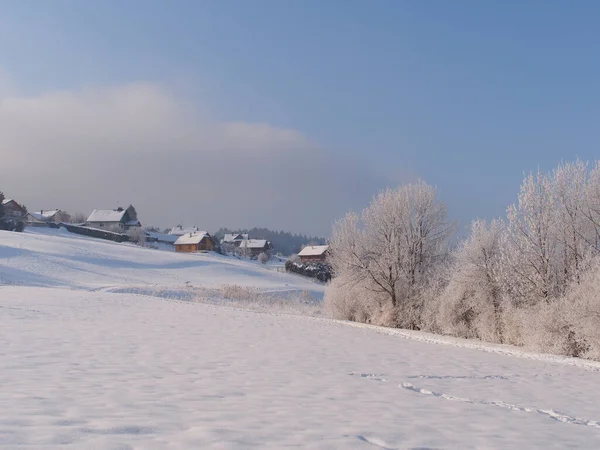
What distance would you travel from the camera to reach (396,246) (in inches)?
1428

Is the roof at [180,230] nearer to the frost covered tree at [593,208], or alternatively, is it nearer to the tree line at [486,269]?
the tree line at [486,269]

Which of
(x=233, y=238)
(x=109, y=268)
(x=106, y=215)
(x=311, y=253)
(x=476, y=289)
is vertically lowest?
(x=109, y=268)

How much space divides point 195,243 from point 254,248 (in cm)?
3439

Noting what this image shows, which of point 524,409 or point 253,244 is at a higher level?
point 253,244

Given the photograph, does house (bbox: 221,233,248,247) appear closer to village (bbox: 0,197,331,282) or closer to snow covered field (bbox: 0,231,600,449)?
village (bbox: 0,197,331,282)

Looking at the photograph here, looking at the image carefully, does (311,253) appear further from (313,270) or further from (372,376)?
(372,376)

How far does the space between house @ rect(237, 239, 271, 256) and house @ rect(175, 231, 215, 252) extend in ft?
77.6

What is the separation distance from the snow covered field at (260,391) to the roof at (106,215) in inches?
3998

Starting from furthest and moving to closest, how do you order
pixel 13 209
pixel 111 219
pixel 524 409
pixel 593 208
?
pixel 111 219
pixel 13 209
pixel 593 208
pixel 524 409

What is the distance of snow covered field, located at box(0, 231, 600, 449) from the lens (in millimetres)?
6105

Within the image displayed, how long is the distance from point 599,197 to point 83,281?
155 ft

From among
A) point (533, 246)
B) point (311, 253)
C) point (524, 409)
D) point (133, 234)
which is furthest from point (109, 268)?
point (524, 409)

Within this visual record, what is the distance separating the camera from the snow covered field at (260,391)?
611 centimetres

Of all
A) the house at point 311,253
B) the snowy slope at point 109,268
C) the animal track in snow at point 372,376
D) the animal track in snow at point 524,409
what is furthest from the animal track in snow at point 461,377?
the house at point 311,253
